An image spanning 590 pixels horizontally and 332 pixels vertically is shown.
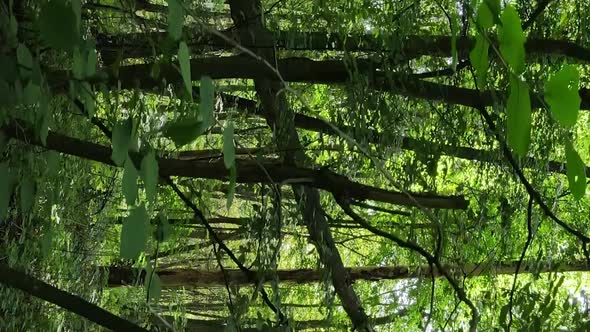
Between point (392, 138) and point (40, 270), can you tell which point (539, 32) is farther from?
point (40, 270)

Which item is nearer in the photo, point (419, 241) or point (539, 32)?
point (539, 32)

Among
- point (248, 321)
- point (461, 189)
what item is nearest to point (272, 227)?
point (248, 321)

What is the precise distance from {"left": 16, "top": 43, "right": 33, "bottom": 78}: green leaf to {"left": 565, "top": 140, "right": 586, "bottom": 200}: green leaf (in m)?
0.45

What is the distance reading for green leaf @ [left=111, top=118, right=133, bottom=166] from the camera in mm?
557

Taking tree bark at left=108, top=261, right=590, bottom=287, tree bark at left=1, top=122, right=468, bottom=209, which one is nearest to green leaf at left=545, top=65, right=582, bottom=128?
tree bark at left=1, top=122, right=468, bottom=209

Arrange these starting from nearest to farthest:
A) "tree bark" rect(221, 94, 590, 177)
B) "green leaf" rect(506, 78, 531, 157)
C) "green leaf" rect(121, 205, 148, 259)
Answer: "green leaf" rect(506, 78, 531, 157) < "green leaf" rect(121, 205, 148, 259) < "tree bark" rect(221, 94, 590, 177)

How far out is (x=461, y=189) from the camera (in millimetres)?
2084

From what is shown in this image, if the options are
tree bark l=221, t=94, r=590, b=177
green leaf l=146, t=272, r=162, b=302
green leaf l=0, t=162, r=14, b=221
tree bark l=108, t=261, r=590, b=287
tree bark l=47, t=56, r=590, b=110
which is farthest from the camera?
tree bark l=108, t=261, r=590, b=287

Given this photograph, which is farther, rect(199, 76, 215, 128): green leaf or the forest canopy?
the forest canopy

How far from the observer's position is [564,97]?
430 millimetres

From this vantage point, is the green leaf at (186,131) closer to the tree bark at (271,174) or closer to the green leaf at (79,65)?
the green leaf at (79,65)

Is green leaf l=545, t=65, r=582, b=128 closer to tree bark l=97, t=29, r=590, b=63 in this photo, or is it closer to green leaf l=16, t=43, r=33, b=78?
Answer: green leaf l=16, t=43, r=33, b=78

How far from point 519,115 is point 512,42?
0.20 feet

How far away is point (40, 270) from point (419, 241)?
1.13 meters
